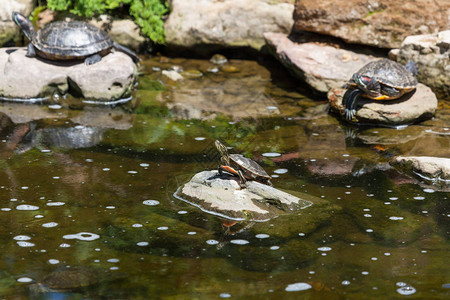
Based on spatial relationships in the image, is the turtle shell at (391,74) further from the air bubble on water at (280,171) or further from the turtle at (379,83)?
the air bubble on water at (280,171)

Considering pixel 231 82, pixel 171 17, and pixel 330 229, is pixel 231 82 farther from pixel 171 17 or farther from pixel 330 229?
pixel 330 229

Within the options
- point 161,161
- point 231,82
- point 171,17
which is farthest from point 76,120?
point 171,17

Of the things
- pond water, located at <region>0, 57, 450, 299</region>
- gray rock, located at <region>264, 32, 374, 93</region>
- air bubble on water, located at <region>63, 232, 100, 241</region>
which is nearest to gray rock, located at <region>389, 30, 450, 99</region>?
pond water, located at <region>0, 57, 450, 299</region>

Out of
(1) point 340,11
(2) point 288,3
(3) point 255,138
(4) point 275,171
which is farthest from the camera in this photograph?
(2) point 288,3

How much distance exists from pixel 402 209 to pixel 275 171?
178 cm

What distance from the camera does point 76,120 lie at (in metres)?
9.82

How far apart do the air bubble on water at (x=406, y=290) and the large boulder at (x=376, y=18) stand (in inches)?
294

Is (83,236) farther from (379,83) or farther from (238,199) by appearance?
(379,83)

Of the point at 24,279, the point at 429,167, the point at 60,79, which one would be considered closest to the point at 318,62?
the point at 429,167

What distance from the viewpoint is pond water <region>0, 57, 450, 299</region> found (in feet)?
17.0

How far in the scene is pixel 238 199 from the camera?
6.56m

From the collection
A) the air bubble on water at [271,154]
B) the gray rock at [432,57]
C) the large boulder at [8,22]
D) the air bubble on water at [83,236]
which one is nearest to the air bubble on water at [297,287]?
the air bubble on water at [83,236]

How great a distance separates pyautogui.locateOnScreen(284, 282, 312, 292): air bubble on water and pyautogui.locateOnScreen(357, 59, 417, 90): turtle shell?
5475mm

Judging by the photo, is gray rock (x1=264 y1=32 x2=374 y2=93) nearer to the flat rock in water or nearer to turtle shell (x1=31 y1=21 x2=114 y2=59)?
turtle shell (x1=31 y1=21 x2=114 y2=59)
